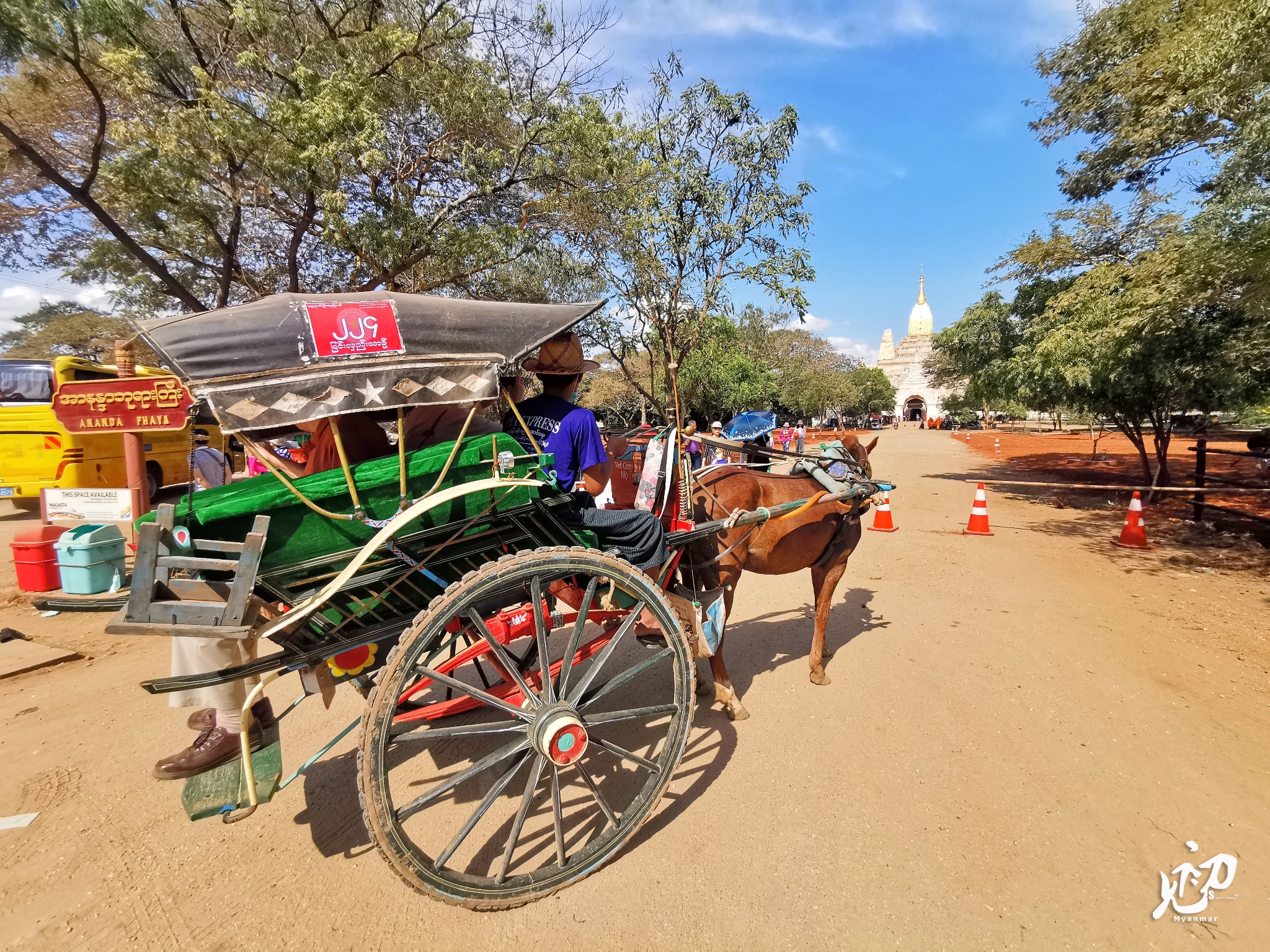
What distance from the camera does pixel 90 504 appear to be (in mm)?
5375

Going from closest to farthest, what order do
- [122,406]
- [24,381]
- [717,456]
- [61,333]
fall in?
[122,406] → [717,456] → [24,381] → [61,333]

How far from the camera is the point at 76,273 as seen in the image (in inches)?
472

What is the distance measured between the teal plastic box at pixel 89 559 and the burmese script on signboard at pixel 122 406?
3.75 ft

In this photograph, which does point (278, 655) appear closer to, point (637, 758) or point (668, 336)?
point (637, 758)

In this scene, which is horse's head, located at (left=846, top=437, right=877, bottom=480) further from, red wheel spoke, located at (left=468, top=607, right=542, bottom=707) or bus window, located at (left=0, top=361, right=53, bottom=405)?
bus window, located at (left=0, top=361, right=53, bottom=405)

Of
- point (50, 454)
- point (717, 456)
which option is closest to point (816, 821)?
point (717, 456)

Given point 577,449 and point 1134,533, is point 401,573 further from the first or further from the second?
point 1134,533

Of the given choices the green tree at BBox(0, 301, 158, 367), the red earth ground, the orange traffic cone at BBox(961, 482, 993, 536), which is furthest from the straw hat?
the green tree at BBox(0, 301, 158, 367)

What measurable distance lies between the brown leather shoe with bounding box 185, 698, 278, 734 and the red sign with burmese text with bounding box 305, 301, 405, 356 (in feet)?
5.26

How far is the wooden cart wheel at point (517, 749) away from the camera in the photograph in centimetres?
Answer: 182

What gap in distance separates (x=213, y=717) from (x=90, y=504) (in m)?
4.06

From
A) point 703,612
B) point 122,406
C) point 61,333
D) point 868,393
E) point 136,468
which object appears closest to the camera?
point 703,612

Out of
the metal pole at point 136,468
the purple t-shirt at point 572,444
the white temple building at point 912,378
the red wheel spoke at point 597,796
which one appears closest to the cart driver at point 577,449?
the purple t-shirt at point 572,444

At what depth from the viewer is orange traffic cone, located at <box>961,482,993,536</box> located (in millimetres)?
8328
